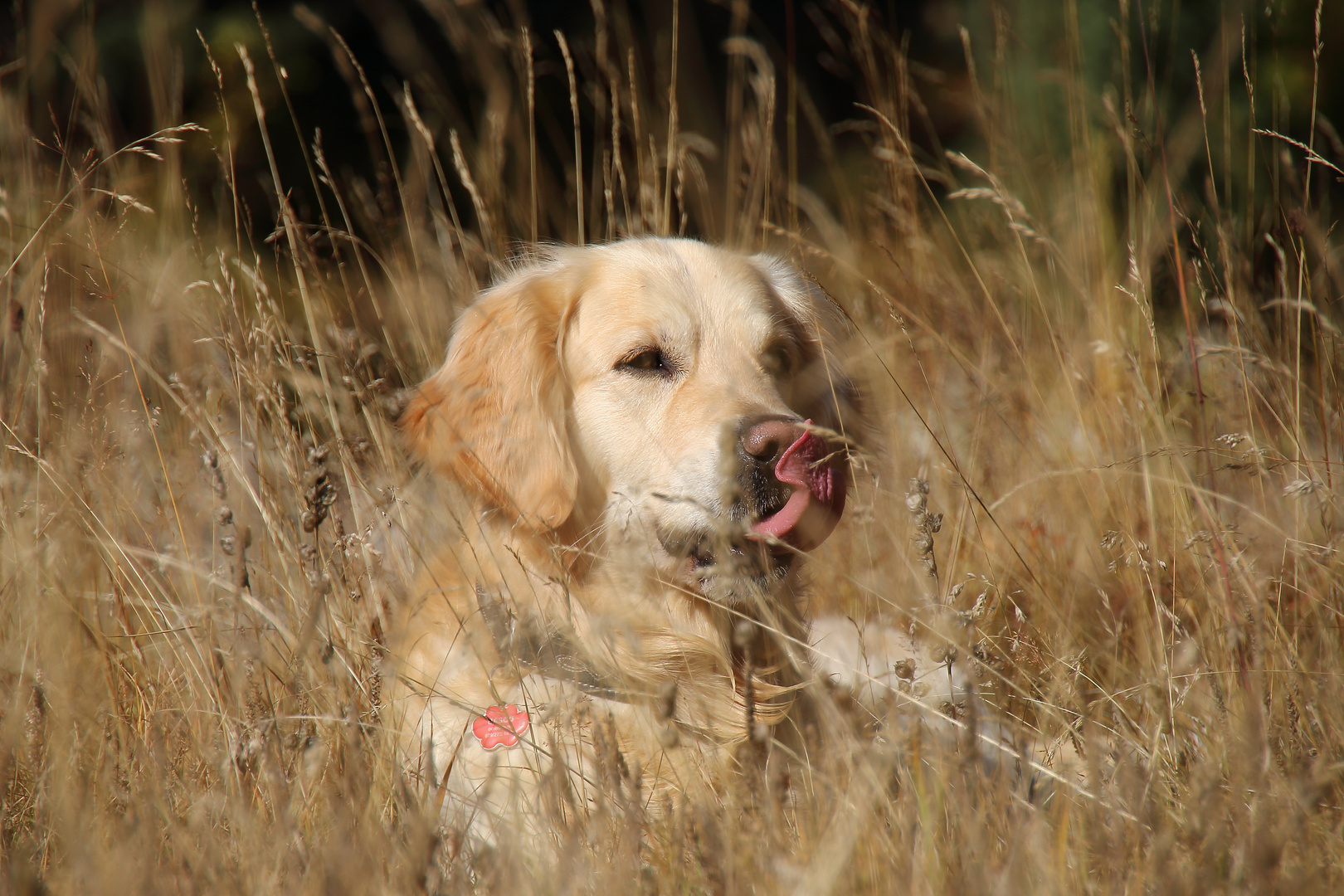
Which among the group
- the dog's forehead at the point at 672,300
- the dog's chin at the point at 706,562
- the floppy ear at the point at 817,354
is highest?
the dog's forehead at the point at 672,300

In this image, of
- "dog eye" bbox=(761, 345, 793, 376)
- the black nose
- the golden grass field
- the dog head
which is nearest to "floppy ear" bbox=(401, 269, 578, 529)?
the dog head

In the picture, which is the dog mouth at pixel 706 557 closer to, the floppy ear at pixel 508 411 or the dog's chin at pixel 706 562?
the dog's chin at pixel 706 562

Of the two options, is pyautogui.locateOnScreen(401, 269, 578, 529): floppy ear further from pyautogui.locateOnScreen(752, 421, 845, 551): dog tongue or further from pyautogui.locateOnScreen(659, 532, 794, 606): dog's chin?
pyautogui.locateOnScreen(752, 421, 845, 551): dog tongue

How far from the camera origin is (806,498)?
158cm

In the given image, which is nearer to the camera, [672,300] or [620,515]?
[620,515]

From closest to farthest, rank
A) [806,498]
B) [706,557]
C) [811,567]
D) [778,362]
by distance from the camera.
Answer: [806,498] → [706,557] → [778,362] → [811,567]

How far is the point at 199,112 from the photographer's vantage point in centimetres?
429

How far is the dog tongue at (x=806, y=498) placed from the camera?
157cm

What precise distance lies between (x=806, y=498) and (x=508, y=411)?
643mm

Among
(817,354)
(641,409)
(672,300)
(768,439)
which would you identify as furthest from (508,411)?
(817,354)

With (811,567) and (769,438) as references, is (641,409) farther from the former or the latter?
(811,567)

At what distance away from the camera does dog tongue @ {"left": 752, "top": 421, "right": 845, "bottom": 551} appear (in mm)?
1574

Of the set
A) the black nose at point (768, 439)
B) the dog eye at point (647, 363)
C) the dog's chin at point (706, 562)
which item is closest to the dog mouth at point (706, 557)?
the dog's chin at point (706, 562)

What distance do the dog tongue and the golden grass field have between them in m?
0.10
